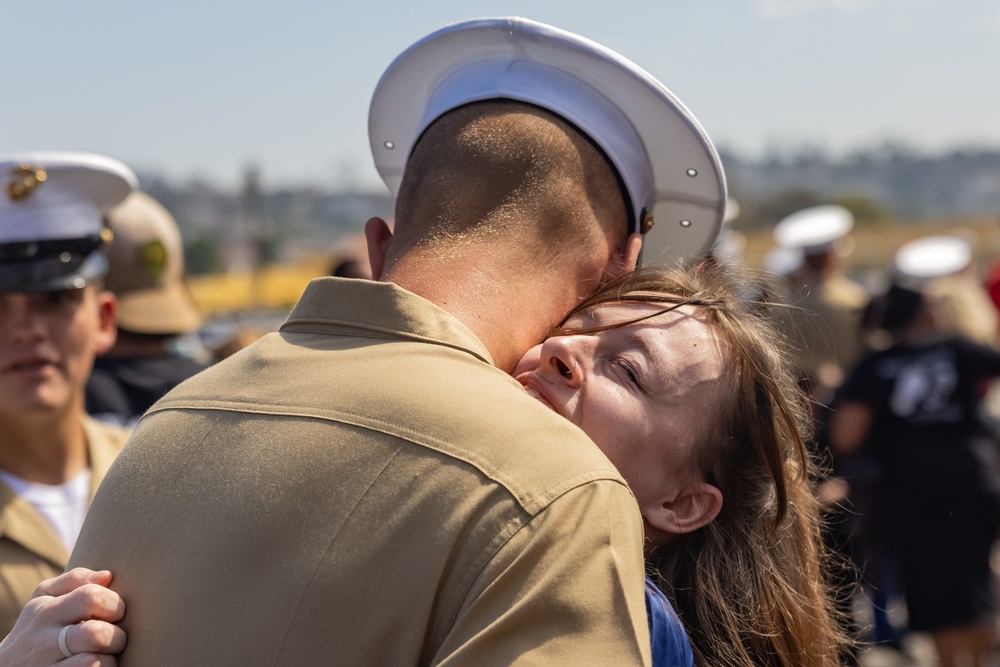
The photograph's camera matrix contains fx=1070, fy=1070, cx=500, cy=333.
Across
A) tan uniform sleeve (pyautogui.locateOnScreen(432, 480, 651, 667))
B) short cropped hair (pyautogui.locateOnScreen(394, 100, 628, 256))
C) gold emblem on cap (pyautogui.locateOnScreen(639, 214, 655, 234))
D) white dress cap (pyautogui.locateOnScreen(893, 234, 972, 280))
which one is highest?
short cropped hair (pyautogui.locateOnScreen(394, 100, 628, 256))

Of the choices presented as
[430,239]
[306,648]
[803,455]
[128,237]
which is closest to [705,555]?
[803,455]

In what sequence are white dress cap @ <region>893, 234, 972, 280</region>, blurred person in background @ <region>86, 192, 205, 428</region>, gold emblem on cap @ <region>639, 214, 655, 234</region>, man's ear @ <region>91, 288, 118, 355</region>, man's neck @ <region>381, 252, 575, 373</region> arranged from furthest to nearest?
white dress cap @ <region>893, 234, 972, 280</region> → blurred person in background @ <region>86, 192, 205, 428</region> → man's ear @ <region>91, 288, 118, 355</region> → gold emblem on cap @ <region>639, 214, 655, 234</region> → man's neck @ <region>381, 252, 575, 373</region>

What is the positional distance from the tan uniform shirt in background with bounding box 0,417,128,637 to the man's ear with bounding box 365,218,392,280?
132cm

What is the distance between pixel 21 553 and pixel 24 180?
1.07 metres

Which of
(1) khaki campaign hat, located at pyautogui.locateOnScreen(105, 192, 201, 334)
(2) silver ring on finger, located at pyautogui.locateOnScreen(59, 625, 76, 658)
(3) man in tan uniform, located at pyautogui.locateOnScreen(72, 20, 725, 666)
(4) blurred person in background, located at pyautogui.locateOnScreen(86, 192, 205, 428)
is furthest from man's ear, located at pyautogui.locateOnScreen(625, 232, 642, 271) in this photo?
(1) khaki campaign hat, located at pyautogui.locateOnScreen(105, 192, 201, 334)

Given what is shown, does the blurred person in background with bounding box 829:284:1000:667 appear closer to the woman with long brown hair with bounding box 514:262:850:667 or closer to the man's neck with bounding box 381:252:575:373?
the woman with long brown hair with bounding box 514:262:850:667

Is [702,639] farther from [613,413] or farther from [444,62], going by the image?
[444,62]

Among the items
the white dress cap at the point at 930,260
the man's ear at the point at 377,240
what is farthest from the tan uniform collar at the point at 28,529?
the white dress cap at the point at 930,260

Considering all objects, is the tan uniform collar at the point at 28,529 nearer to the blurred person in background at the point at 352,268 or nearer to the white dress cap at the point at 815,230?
the blurred person in background at the point at 352,268

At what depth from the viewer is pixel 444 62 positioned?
2.03 metres

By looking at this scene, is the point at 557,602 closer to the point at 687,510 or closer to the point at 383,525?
the point at 383,525

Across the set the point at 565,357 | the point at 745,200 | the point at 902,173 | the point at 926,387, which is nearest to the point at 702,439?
the point at 565,357

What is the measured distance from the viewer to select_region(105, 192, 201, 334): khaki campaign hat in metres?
4.77

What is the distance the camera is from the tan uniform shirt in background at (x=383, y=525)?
1.20 m
